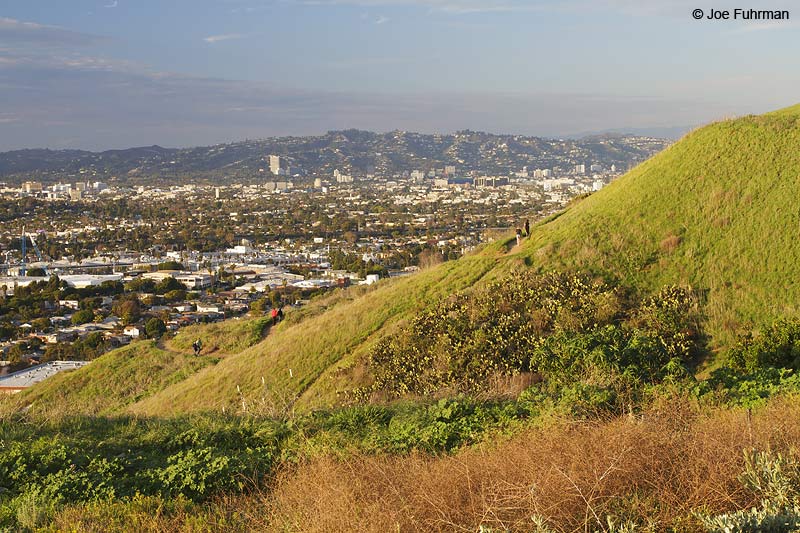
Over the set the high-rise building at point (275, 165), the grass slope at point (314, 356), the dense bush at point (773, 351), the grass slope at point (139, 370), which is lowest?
the grass slope at point (139, 370)

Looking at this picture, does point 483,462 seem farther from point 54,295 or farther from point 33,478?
point 54,295

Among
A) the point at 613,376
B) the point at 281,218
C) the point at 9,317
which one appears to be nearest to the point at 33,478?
the point at 613,376

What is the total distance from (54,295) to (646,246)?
1384 inches

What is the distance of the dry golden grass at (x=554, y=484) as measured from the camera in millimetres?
3699

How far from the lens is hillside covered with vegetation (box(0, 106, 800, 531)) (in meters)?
3.96

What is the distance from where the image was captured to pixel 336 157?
184750 mm

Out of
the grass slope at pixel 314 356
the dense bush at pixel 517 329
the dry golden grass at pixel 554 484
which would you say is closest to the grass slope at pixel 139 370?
the grass slope at pixel 314 356

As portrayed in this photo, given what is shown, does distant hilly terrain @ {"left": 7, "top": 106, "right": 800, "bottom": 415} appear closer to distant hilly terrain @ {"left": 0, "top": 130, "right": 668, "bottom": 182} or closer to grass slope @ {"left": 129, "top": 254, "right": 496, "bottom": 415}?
grass slope @ {"left": 129, "top": 254, "right": 496, "bottom": 415}

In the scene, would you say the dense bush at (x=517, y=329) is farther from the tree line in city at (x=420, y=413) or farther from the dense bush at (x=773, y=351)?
the dense bush at (x=773, y=351)

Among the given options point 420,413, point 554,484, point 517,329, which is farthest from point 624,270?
point 554,484

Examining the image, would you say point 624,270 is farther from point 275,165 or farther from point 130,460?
point 275,165

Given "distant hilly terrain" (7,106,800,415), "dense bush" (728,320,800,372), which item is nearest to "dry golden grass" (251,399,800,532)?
"dense bush" (728,320,800,372)

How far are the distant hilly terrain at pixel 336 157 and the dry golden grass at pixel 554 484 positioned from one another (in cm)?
16010

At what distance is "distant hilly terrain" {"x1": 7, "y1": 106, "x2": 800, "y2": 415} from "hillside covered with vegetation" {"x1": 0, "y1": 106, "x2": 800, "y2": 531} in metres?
0.07
